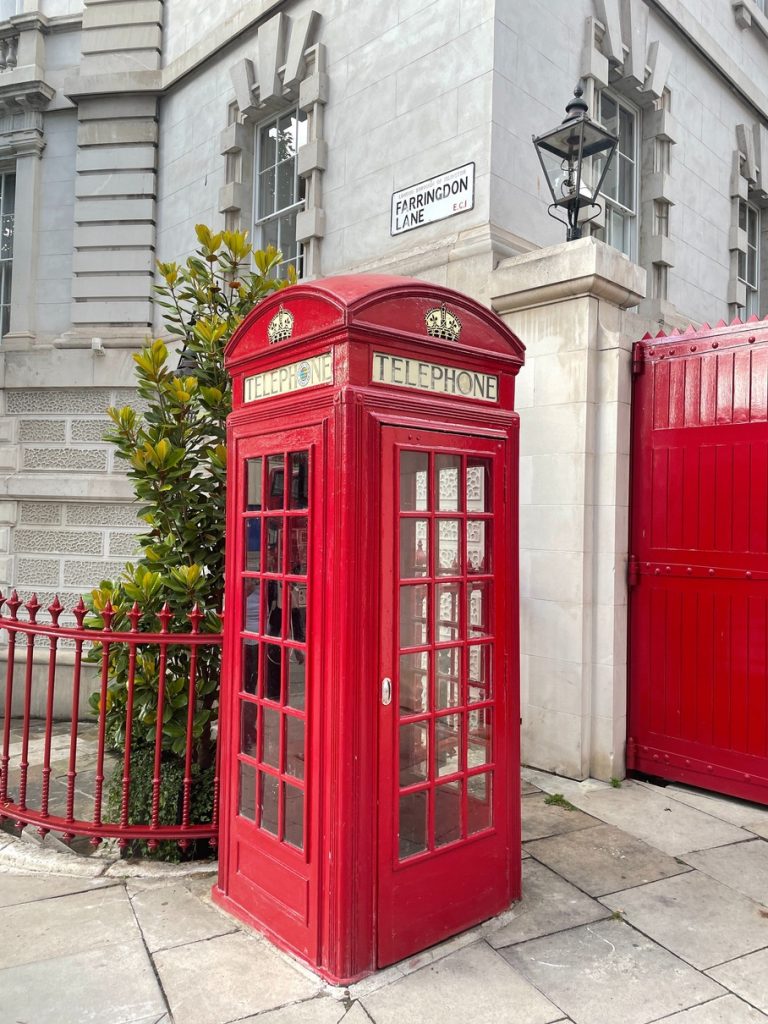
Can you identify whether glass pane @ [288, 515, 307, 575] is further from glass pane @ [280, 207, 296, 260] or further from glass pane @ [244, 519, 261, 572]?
glass pane @ [280, 207, 296, 260]

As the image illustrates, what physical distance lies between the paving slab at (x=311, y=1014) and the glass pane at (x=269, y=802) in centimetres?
66

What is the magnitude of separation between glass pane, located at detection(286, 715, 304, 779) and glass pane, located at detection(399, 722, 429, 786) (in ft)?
1.39

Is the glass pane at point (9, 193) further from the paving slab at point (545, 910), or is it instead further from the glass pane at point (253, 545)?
the paving slab at point (545, 910)

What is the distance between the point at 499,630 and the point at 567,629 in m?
2.11

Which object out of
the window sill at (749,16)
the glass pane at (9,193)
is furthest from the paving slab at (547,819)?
the glass pane at (9,193)

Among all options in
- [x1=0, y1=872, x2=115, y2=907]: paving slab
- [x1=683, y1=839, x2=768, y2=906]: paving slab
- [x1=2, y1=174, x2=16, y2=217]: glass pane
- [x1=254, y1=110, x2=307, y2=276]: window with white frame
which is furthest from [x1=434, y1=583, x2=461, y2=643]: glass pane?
[x1=2, y1=174, x2=16, y2=217]: glass pane

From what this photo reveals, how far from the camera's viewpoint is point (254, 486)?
3.44 m

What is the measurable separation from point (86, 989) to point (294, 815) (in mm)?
999

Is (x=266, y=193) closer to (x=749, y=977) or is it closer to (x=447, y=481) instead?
(x=447, y=481)

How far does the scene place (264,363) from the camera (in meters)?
3.41

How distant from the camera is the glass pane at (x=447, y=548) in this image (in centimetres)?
322

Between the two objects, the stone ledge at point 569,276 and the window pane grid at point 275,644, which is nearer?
the window pane grid at point 275,644

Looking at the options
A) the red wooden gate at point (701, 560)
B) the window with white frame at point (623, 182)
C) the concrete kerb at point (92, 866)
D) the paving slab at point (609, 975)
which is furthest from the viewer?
the window with white frame at point (623, 182)

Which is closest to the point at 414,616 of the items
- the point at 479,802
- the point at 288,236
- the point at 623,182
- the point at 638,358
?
the point at 479,802
